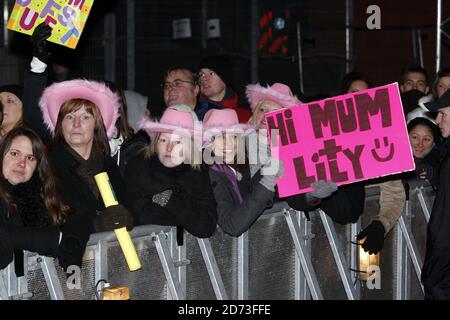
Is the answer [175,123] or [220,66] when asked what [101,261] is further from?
[220,66]

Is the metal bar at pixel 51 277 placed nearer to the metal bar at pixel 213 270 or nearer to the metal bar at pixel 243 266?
the metal bar at pixel 213 270

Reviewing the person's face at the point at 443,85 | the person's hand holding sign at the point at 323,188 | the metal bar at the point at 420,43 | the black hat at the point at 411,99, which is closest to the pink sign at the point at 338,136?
the person's hand holding sign at the point at 323,188

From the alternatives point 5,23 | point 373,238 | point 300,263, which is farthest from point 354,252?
point 5,23

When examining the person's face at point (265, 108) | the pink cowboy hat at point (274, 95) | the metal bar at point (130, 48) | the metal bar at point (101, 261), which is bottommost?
the metal bar at point (101, 261)

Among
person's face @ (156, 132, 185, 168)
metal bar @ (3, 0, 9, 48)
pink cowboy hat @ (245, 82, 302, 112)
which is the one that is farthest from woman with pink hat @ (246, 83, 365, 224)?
metal bar @ (3, 0, 9, 48)

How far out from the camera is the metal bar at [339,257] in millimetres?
6957

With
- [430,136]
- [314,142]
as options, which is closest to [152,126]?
[314,142]

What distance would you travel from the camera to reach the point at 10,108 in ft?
21.9

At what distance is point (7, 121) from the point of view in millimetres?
6637

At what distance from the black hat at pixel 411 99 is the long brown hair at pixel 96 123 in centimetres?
390

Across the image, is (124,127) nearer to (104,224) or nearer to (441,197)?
(104,224)

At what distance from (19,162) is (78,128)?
0.68 m

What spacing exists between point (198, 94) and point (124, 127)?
175 centimetres

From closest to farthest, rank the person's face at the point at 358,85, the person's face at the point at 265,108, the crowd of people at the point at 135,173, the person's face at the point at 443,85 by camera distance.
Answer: the crowd of people at the point at 135,173 → the person's face at the point at 265,108 → the person's face at the point at 358,85 → the person's face at the point at 443,85
